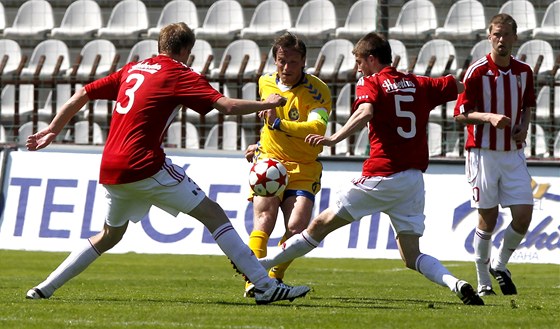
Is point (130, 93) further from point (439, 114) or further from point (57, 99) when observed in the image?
point (57, 99)

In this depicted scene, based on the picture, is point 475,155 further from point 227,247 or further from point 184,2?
point 184,2

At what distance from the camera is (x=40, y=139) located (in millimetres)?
8547

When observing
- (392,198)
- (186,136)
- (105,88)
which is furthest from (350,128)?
(186,136)

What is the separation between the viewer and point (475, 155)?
10211 mm

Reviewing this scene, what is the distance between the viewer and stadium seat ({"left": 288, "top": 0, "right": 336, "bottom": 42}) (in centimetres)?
2016

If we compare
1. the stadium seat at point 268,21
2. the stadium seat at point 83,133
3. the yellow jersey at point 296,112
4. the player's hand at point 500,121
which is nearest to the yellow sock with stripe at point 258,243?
the yellow jersey at point 296,112

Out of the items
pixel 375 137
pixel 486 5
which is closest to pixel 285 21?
pixel 486 5

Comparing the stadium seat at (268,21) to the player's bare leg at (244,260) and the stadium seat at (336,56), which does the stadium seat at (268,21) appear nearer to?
the stadium seat at (336,56)

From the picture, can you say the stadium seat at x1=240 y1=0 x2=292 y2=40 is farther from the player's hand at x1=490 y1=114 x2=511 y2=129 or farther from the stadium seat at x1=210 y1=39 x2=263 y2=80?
the player's hand at x1=490 y1=114 x2=511 y2=129

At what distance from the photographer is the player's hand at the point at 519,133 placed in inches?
396

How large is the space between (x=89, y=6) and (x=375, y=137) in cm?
1390

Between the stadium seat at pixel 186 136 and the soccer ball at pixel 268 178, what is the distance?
9.07 metres

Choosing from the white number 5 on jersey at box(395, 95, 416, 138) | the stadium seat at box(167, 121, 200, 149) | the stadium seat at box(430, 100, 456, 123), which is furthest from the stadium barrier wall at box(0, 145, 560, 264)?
the white number 5 on jersey at box(395, 95, 416, 138)

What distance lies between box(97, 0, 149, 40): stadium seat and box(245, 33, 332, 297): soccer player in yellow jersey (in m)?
11.6
